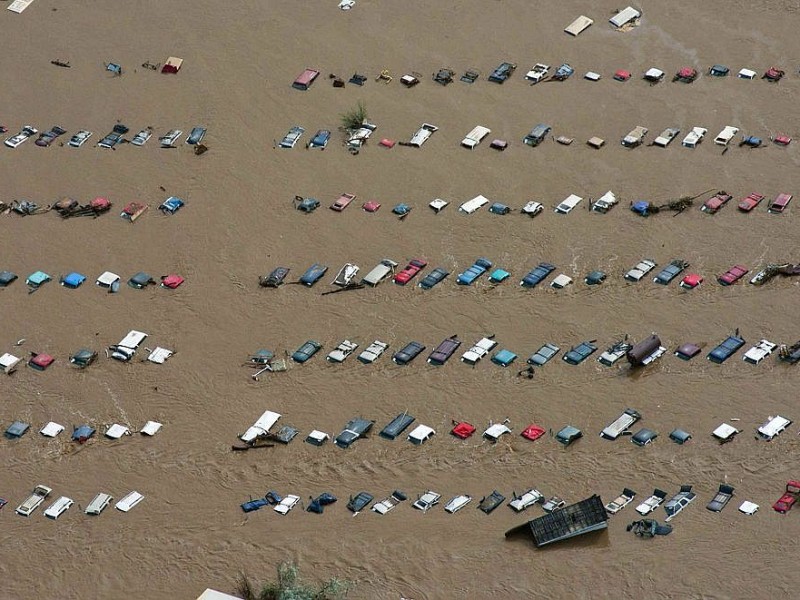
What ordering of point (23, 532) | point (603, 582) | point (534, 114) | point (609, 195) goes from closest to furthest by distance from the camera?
1. point (603, 582)
2. point (23, 532)
3. point (609, 195)
4. point (534, 114)

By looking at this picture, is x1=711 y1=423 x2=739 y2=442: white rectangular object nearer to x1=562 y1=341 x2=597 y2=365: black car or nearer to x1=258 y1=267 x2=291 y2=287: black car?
x1=562 y1=341 x2=597 y2=365: black car

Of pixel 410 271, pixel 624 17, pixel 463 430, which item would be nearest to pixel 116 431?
pixel 463 430

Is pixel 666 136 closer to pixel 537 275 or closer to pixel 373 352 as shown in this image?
pixel 537 275

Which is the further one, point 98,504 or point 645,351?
point 645,351

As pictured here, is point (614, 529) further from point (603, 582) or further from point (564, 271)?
point (564, 271)

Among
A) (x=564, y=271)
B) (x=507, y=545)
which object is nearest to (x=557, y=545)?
(x=507, y=545)

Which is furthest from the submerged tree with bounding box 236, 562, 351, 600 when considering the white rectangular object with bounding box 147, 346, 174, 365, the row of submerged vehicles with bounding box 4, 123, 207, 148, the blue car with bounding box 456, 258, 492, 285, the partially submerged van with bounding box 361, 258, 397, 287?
the row of submerged vehicles with bounding box 4, 123, 207, 148
